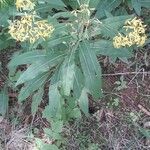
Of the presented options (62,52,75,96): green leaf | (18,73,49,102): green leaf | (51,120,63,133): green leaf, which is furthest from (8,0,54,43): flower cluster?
(51,120,63,133): green leaf

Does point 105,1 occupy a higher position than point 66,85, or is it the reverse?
point 105,1

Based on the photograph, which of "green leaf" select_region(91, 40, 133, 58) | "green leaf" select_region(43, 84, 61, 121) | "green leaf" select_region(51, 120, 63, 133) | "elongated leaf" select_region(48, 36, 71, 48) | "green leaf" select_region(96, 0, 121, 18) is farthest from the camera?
"green leaf" select_region(51, 120, 63, 133)

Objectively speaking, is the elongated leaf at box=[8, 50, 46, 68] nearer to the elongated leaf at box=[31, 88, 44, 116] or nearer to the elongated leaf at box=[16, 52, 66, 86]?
the elongated leaf at box=[16, 52, 66, 86]

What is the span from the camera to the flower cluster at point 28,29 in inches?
83.1

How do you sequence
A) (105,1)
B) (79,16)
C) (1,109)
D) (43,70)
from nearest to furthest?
(79,16) → (43,70) → (105,1) → (1,109)

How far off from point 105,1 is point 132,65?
611mm

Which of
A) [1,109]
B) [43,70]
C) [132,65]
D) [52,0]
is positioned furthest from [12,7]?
[132,65]

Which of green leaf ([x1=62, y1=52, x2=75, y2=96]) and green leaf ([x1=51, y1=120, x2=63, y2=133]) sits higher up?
green leaf ([x1=62, y1=52, x2=75, y2=96])

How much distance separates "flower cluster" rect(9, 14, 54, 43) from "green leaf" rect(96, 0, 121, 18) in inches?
31.9

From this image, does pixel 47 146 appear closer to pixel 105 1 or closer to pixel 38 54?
pixel 38 54

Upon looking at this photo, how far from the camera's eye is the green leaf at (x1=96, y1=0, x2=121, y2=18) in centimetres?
A: 293

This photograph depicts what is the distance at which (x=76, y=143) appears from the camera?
122 inches

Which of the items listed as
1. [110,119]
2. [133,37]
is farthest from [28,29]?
[110,119]

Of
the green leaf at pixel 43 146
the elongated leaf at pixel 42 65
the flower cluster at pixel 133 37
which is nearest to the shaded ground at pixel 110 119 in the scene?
the green leaf at pixel 43 146
